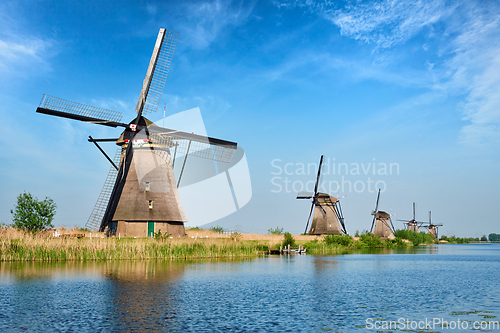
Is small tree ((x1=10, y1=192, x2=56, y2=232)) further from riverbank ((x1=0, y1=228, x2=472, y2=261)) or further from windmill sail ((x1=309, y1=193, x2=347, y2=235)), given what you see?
windmill sail ((x1=309, y1=193, x2=347, y2=235))

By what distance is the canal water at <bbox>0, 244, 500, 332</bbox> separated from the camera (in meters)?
9.62

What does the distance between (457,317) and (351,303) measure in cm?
318

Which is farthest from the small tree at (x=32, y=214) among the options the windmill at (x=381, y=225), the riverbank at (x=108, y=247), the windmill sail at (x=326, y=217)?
the windmill at (x=381, y=225)

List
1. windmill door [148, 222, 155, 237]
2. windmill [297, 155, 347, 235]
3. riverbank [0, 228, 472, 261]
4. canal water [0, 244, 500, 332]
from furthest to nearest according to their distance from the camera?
windmill [297, 155, 347, 235] < windmill door [148, 222, 155, 237] < riverbank [0, 228, 472, 261] < canal water [0, 244, 500, 332]

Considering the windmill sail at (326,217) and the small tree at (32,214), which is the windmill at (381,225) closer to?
the windmill sail at (326,217)

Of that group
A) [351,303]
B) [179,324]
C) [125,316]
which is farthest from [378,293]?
[125,316]

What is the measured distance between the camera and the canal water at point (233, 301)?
31.6 feet

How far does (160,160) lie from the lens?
3061 cm

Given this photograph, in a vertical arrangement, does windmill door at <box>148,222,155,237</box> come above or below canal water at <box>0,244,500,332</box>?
above

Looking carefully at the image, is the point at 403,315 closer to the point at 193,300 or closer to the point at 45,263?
the point at 193,300

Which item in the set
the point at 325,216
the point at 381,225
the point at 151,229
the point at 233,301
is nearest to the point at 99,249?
the point at 151,229

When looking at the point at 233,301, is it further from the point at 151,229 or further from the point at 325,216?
the point at 325,216

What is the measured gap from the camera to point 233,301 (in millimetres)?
12625

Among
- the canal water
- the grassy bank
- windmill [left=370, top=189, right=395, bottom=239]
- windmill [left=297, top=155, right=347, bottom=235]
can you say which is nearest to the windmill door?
the grassy bank
